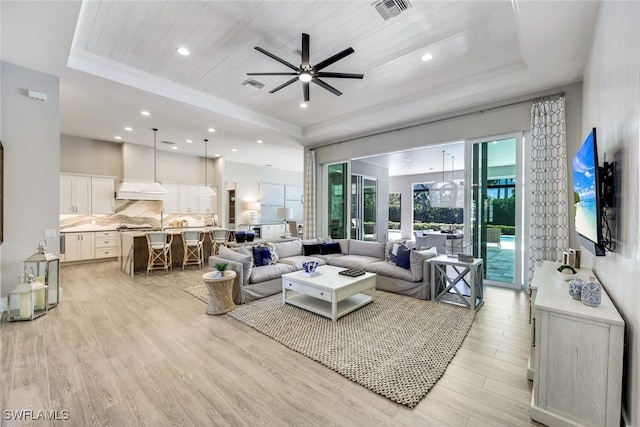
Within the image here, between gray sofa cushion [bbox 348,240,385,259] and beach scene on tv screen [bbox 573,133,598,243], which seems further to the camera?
gray sofa cushion [bbox 348,240,385,259]

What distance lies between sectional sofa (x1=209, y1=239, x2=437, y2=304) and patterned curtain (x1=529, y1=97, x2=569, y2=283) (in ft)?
4.97

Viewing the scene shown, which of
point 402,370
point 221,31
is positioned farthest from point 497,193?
point 221,31

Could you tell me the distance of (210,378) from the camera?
216 centimetres

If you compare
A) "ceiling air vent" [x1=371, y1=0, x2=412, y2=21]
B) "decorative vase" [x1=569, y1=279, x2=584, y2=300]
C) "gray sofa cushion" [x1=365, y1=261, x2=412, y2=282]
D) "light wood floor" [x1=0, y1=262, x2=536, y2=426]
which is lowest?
"light wood floor" [x1=0, y1=262, x2=536, y2=426]

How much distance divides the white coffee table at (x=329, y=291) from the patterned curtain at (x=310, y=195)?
3288 mm

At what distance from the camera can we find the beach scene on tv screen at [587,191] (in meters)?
1.86

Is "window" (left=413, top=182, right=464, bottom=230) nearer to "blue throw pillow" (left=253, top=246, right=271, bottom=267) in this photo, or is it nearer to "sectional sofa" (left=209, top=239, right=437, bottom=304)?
"sectional sofa" (left=209, top=239, right=437, bottom=304)

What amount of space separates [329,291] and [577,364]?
2193mm

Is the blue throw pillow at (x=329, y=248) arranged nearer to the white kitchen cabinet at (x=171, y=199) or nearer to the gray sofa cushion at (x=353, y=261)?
the gray sofa cushion at (x=353, y=261)

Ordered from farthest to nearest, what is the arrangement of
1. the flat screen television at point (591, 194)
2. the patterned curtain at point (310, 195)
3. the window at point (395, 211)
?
the window at point (395, 211) → the patterned curtain at point (310, 195) → the flat screen television at point (591, 194)

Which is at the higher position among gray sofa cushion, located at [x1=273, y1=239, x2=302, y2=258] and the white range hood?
the white range hood

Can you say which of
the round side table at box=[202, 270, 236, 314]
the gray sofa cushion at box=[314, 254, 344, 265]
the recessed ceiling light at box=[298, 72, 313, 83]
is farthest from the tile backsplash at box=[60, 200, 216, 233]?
the recessed ceiling light at box=[298, 72, 313, 83]

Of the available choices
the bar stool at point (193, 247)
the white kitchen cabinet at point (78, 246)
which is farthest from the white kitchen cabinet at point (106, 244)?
the bar stool at point (193, 247)

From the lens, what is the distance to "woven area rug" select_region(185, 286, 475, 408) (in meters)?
2.15
